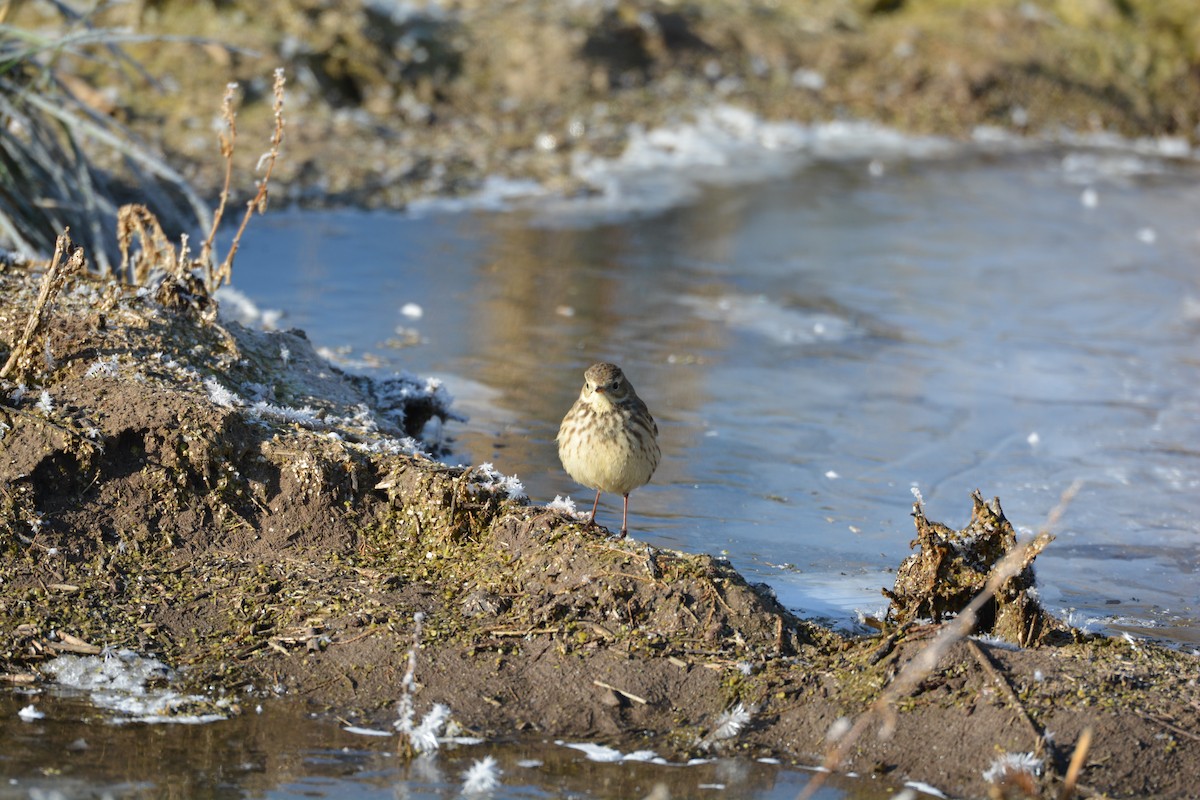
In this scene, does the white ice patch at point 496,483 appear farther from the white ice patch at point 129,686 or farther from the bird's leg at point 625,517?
the white ice patch at point 129,686

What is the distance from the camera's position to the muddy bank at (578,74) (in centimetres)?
1254

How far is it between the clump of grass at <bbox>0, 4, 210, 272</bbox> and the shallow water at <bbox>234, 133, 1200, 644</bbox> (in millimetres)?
1210

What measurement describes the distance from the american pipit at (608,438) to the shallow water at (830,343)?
41cm

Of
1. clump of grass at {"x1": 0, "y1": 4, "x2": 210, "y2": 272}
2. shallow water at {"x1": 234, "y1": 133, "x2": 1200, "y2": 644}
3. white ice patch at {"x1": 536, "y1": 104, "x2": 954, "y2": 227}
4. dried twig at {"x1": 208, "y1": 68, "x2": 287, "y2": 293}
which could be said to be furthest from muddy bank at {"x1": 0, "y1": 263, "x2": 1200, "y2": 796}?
white ice patch at {"x1": 536, "y1": 104, "x2": 954, "y2": 227}

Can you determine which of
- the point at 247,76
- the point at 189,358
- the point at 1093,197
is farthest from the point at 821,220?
the point at 189,358

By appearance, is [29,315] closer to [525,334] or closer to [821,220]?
[525,334]

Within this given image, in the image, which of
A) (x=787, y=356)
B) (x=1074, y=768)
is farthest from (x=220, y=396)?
(x=787, y=356)

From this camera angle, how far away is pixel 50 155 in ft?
26.9

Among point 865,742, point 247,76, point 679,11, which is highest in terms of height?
point 679,11

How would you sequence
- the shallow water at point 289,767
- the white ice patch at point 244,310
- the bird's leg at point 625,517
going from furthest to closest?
the white ice patch at point 244,310, the bird's leg at point 625,517, the shallow water at point 289,767

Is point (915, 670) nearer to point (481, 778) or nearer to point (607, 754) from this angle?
point (607, 754)

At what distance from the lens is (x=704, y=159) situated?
1402cm

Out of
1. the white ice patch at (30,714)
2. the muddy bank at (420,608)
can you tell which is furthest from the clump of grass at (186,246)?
the white ice patch at (30,714)

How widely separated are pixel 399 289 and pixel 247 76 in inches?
169
